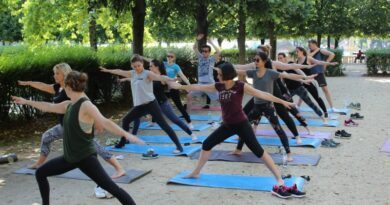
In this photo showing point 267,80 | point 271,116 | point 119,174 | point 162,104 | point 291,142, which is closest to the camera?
point 119,174

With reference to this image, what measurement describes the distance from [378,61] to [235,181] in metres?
21.9

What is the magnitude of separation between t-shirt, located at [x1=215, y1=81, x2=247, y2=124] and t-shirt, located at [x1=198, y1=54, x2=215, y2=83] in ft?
20.4

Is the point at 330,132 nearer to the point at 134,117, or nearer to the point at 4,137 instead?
the point at 134,117

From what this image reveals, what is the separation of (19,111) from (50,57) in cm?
163

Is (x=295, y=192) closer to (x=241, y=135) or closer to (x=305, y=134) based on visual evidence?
(x=241, y=135)

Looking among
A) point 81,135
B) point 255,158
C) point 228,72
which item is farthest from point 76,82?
point 255,158

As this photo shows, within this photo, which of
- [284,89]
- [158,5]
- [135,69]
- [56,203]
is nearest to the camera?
[56,203]

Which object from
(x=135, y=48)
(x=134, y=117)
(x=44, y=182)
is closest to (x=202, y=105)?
(x=135, y=48)

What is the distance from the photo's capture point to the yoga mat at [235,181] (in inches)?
243

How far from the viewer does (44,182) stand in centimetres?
486

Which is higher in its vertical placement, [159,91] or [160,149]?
[159,91]

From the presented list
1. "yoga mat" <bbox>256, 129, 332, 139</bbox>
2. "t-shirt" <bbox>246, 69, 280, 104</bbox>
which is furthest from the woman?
"yoga mat" <bbox>256, 129, 332, 139</bbox>

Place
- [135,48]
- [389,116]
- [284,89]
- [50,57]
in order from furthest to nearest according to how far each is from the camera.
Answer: [135,48] < [389,116] < [50,57] < [284,89]

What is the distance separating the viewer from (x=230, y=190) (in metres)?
6.08
